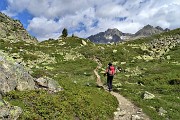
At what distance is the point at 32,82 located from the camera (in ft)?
93.7

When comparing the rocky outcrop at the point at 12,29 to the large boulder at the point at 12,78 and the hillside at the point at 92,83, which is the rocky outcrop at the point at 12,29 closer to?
the hillside at the point at 92,83

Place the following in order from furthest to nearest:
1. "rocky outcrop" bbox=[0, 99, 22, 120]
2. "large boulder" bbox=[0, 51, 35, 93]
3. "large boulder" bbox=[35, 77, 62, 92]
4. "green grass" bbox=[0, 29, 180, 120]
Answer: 1. "large boulder" bbox=[35, 77, 62, 92]
2. "large boulder" bbox=[0, 51, 35, 93]
3. "green grass" bbox=[0, 29, 180, 120]
4. "rocky outcrop" bbox=[0, 99, 22, 120]

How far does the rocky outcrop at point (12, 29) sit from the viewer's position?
10719 cm

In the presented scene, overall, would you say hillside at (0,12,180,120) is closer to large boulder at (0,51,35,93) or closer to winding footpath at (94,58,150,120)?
large boulder at (0,51,35,93)

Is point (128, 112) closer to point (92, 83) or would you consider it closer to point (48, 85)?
point (48, 85)

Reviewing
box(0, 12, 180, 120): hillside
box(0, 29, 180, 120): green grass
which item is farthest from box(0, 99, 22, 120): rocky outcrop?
box(0, 29, 180, 120): green grass

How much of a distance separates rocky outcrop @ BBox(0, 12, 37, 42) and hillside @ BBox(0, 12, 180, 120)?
31.4m

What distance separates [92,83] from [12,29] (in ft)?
266

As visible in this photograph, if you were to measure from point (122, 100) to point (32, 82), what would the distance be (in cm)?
1023

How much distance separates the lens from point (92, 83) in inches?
1657

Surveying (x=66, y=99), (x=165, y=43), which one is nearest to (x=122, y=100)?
(x=66, y=99)

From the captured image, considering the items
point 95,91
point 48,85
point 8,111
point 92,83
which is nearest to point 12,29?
point 92,83

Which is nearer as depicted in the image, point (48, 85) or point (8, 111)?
point (8, 111)

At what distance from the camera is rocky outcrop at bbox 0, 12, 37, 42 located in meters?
107
